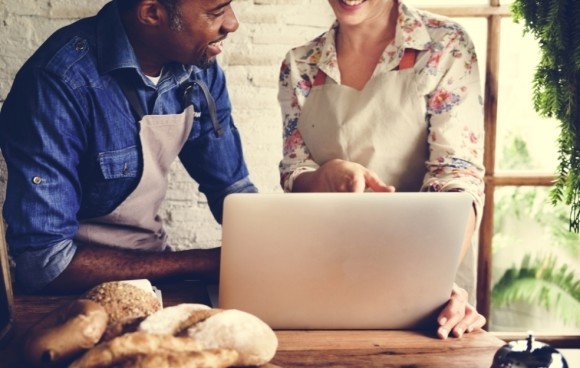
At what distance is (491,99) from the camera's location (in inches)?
107

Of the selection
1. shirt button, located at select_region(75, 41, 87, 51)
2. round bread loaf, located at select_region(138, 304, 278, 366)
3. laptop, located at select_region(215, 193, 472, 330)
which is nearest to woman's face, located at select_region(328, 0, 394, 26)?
shirt button, located at select_region(75, 41, 87, 51)

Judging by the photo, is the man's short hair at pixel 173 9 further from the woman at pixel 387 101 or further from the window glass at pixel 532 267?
the window glass at pixel 532 267

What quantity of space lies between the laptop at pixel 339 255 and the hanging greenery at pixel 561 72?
2.90 feet

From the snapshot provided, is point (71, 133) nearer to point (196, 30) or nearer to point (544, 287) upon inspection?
point (196, 30)

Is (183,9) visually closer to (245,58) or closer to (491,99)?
(245,58)

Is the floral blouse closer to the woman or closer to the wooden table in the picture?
the woman

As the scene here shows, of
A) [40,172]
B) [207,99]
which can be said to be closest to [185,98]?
[207,99]

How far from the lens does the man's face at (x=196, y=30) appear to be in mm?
1770

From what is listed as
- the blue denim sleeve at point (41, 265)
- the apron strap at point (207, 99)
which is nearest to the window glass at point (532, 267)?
the apron strap at point (207, 99)

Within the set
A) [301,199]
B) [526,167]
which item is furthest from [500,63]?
[301,199]

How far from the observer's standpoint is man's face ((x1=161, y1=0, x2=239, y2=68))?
1770mm

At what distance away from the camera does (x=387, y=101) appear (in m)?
1.93

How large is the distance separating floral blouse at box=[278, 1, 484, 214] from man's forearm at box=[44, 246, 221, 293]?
0.43 metres

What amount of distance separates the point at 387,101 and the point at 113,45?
2.35 feet
